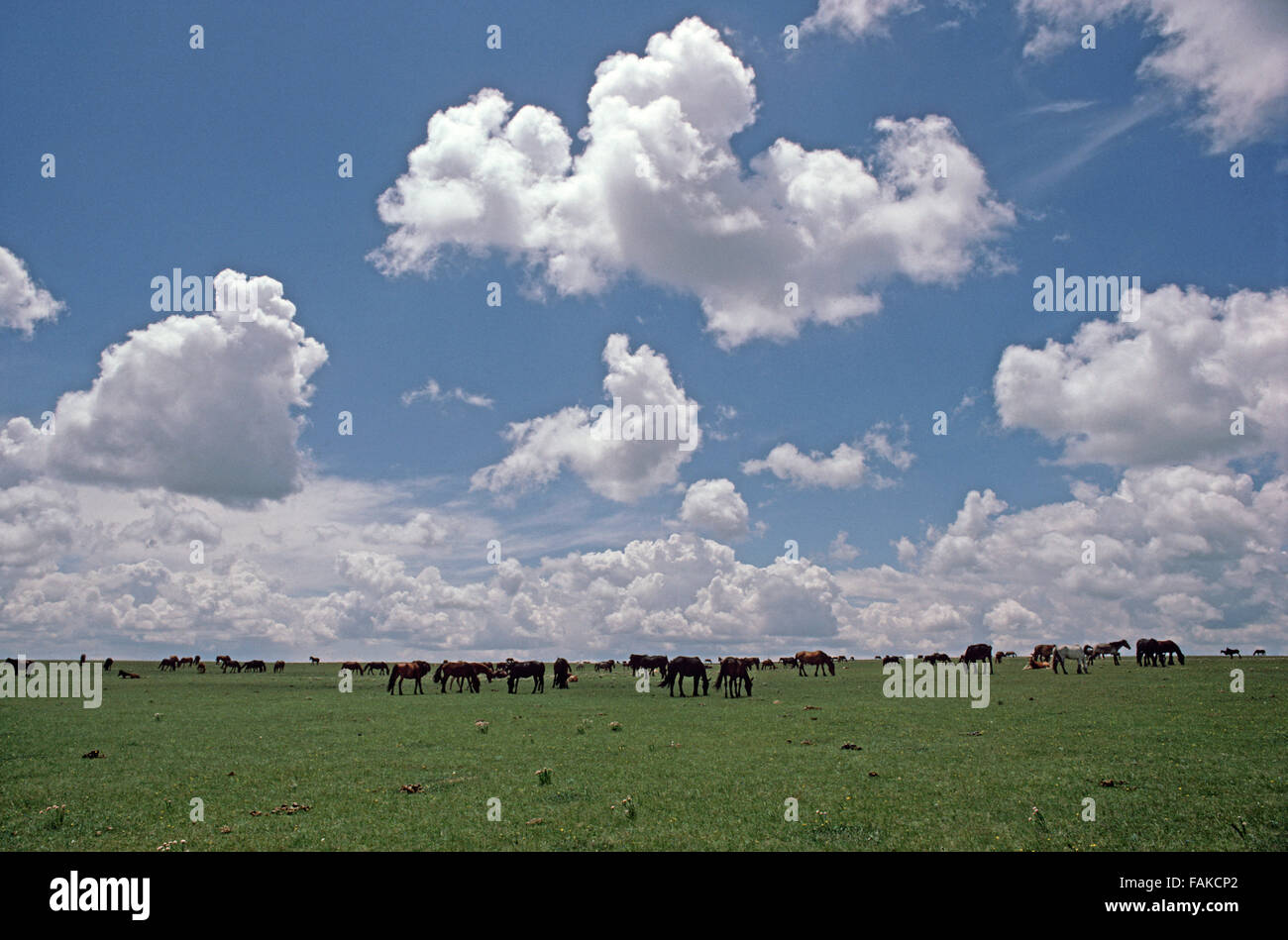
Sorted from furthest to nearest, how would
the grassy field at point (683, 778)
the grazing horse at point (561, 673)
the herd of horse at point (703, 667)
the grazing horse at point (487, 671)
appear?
the grazing horse at point (487, 671), the grazing horse at point (561, 673), the herd of horse at point (703, 667), the grassy field at point (683, 778)

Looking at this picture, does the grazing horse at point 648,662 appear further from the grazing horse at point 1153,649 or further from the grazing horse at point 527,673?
the grazing horse at point 1153,649

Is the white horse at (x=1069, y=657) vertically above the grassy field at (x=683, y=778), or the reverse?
the grassy field at (x=683, y=778)

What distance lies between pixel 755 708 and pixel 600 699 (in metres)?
13.9

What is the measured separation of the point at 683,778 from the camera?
66.8 feet

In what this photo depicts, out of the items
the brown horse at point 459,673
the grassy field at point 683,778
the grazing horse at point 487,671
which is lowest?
the grazing horse at point 487,671

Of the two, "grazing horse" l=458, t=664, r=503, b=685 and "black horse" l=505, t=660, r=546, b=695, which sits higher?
"black horse" l=505, t=660, r=546, b=695

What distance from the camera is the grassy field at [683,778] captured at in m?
15.0

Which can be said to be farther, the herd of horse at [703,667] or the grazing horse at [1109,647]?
the grazing horse at [1109,647]

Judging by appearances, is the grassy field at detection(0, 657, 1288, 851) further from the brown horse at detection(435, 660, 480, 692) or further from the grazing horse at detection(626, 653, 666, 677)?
the grazing horse at detection(626, 653, 666, 677)

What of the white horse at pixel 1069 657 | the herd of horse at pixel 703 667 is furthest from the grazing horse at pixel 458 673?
the white horse at pixel 1069 657

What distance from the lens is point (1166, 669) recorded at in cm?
6012

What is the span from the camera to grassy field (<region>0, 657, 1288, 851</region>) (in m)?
15.0

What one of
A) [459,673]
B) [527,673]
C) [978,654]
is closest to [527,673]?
[527,673]

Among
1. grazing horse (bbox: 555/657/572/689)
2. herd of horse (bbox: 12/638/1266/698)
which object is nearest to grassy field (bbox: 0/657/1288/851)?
herd of horse (bbox: 12/638/1266/698)
